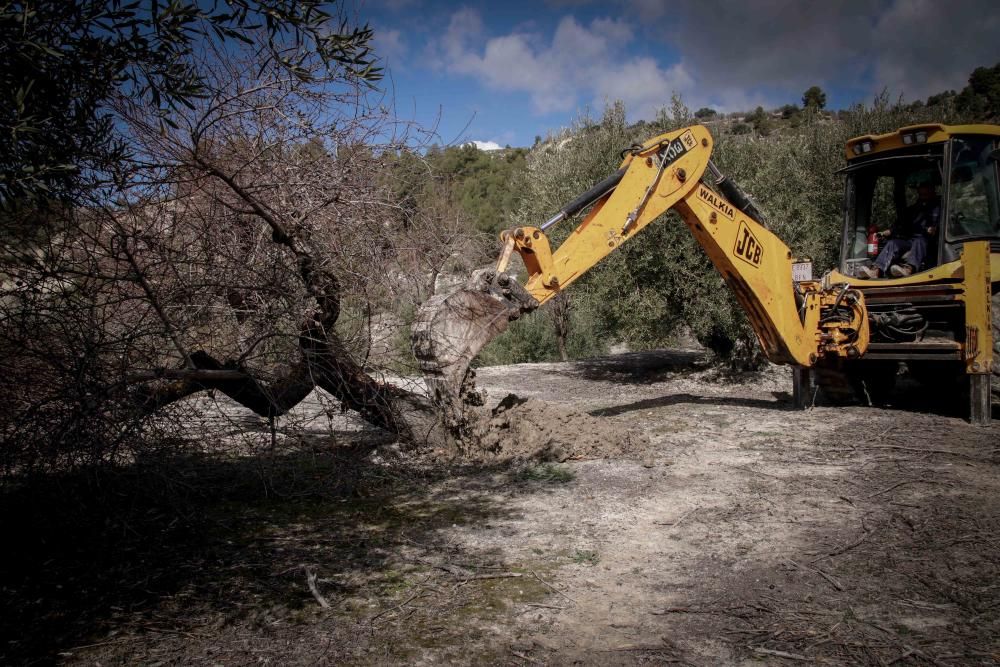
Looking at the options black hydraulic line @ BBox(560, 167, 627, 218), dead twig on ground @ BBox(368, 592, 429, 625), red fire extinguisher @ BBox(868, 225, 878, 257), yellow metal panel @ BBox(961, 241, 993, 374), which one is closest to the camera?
dead twig on ground @ BBox(368, 592, 429, 625)

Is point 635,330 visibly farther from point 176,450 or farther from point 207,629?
point 207,629

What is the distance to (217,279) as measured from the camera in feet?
15.6

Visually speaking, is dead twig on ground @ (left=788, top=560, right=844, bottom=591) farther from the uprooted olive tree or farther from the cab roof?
the cab roof

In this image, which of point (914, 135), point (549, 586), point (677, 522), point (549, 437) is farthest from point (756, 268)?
point (549, 586)

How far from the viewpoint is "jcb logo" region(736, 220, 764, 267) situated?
8070 millimetres

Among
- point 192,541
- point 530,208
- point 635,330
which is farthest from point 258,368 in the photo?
point 530,208

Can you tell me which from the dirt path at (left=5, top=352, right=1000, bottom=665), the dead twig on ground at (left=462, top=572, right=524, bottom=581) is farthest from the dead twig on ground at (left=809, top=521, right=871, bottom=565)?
the dead twig on ground at (left=462, top=572, right=524, bottom=581)

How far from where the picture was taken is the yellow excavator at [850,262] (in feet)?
22.9

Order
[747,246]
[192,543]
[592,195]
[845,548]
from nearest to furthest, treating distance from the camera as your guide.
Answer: [845,548] < [192,543] < [592,195] < [747,246]

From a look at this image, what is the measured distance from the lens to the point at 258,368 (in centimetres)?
507

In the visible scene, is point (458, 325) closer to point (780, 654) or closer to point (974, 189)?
point (780, 654)

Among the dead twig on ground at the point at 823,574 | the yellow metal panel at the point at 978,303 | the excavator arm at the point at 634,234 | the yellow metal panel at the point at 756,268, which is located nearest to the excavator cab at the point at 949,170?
the yellow metal panel at the point at 978,303

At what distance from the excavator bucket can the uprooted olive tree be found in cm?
23

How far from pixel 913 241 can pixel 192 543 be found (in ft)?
26.9
